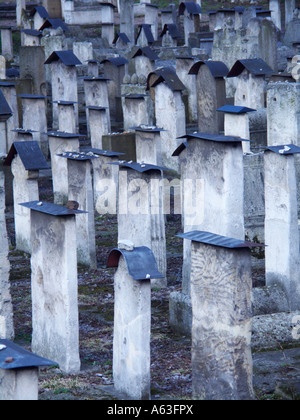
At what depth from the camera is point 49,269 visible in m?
10.8

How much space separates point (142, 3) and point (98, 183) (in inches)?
908

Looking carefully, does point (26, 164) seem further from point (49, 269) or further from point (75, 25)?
point (75, 25)

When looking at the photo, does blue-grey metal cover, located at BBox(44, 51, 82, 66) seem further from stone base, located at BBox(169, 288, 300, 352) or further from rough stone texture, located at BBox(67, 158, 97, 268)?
stone base, located at BBox(169, 288, 300, 352)

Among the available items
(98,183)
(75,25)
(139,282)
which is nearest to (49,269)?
(139,282)

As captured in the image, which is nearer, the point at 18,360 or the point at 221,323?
the point at 18,360

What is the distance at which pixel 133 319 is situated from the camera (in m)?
9.63

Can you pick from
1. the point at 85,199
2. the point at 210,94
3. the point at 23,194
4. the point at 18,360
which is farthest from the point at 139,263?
the point at 210,94

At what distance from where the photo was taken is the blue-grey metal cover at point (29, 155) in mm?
15008

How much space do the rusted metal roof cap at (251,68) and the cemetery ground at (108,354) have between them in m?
5.59

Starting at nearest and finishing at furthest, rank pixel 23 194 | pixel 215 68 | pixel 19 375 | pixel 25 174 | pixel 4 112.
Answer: pixel 19 375, pixel 25 174, pixel 23 194, pixel 4 112, pixel 215 68

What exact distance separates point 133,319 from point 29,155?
6.17 m

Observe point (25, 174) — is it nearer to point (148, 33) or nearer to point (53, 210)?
point (53, 210)

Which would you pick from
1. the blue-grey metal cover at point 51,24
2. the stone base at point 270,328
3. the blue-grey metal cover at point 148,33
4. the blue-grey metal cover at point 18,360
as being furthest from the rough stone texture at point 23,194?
the blue-grey metal cover at point 148,33

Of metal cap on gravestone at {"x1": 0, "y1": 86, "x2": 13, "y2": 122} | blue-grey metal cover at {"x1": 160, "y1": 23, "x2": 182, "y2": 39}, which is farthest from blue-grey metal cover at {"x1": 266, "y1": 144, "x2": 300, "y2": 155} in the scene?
blue-grey metal cover at {"x1": 160, "y1": 23, "x2": 182, "y2": 39}
